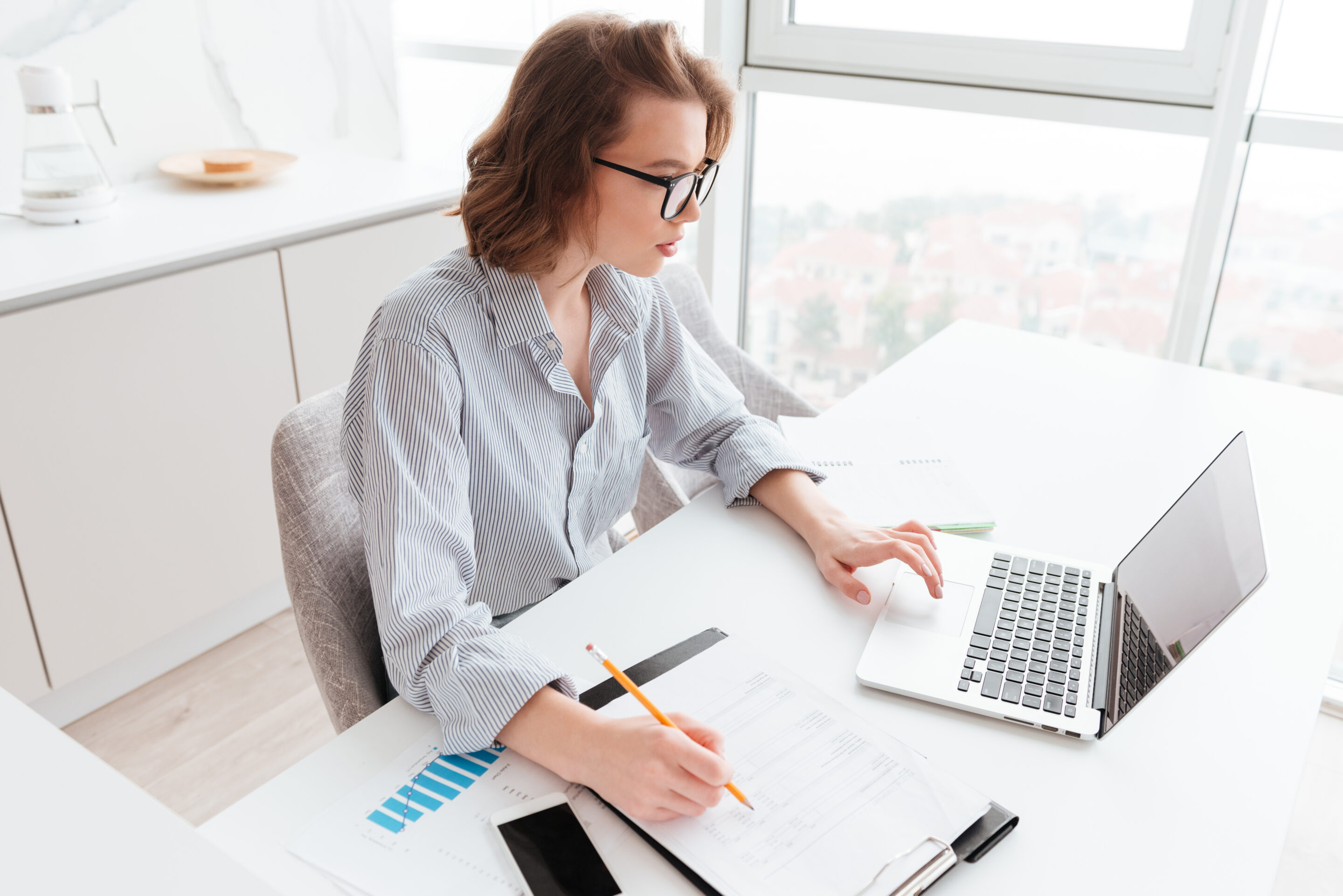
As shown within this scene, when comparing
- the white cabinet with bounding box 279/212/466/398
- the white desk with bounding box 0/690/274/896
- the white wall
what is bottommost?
the white cabinet with bounding box 279/212/466/398

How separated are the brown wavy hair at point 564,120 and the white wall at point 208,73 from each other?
1492 mm

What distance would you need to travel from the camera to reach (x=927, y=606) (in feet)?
3.73

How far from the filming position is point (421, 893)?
77 centimetres

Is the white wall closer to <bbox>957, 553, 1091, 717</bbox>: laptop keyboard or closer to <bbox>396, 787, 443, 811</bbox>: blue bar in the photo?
<bbox>396, 787, 443, 811</bbox>: blue bar

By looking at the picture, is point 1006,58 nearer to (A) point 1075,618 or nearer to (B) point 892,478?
(B) point 892,478

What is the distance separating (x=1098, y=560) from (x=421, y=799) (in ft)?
2.79

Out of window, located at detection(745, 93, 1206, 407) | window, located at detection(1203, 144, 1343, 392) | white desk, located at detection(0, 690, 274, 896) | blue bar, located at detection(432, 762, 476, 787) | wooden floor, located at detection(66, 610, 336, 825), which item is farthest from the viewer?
window, located at detection(745, 93, 1206, 407)

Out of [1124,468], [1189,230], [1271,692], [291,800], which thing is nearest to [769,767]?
[291,800]

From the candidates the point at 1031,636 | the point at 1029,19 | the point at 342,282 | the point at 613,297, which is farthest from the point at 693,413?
the point at 1029,19

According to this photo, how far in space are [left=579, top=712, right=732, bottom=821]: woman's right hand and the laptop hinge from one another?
387mm

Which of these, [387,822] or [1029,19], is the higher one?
[1029,19]

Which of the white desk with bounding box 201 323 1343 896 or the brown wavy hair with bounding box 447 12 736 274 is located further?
the brown wavy hair with bounding box 447 12 736 274

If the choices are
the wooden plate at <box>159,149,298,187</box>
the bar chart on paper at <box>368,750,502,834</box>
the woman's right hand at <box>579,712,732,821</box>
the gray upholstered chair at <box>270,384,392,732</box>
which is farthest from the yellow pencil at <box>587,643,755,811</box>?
the wooden plate at <box>159,149,298,187</box>

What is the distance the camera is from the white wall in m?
2.13
